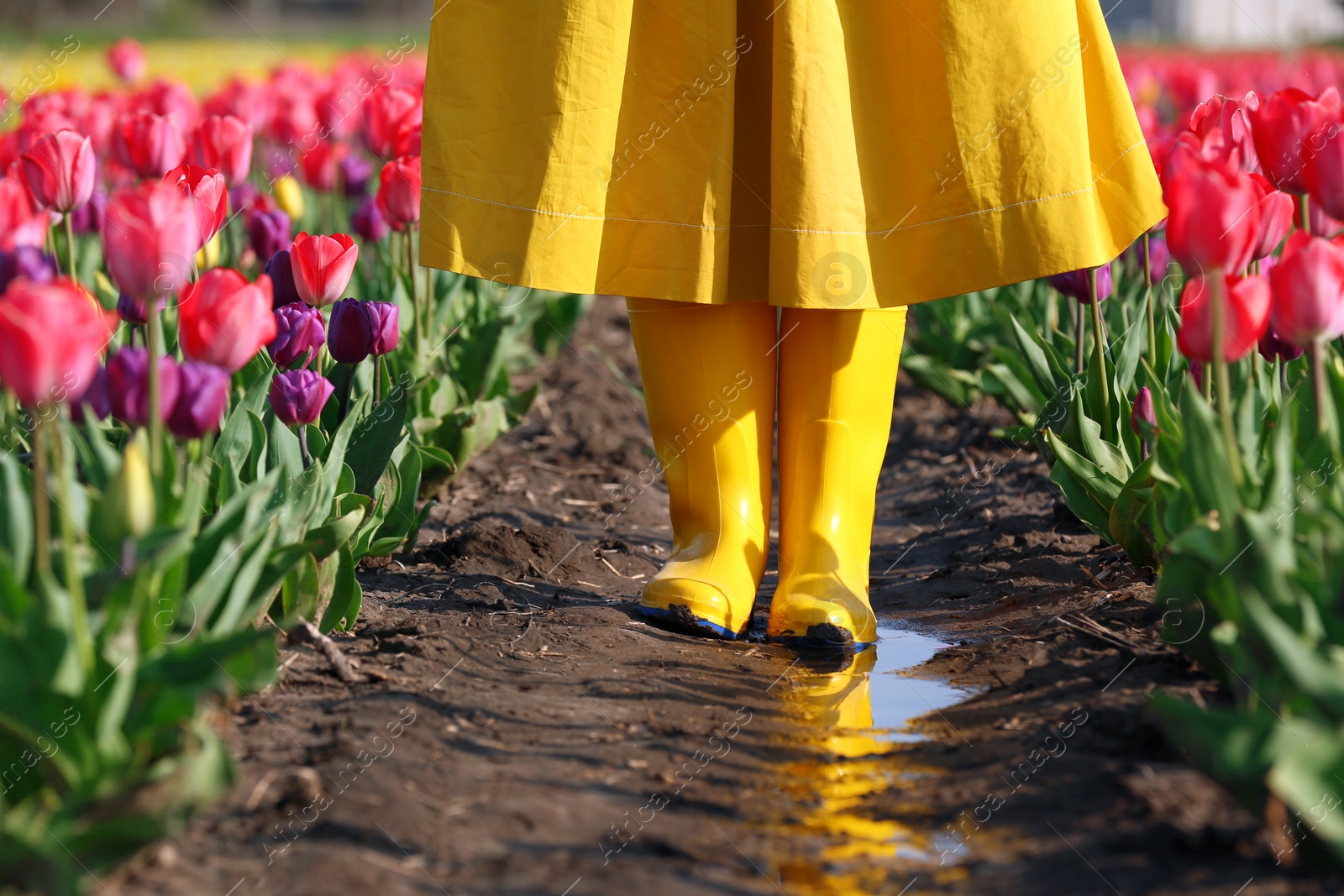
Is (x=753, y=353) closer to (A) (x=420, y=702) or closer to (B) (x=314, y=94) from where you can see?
(A) (x=420, y=702)

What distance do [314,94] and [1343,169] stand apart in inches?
141

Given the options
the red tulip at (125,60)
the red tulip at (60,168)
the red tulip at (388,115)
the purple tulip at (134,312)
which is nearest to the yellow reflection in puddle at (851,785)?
the purple tulip at (134,312)

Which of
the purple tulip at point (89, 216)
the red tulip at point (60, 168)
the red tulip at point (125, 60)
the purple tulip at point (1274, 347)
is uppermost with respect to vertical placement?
the red tulip at point (125, 60)

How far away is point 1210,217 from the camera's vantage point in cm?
152

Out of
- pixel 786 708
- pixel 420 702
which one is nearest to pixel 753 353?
pixel 786 708

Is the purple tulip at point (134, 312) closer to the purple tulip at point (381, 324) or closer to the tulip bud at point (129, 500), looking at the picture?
the purple tulip at point (381, 324)

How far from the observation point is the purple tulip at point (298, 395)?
6.09ft

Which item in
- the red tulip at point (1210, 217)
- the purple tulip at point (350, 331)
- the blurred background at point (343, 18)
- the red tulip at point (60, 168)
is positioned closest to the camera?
the red tulip at point (1210, 217)

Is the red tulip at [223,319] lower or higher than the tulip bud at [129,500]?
higher

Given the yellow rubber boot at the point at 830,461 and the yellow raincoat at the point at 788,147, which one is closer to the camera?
the yellow raincoat at the point at 788,147

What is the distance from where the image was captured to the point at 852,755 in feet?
5.75

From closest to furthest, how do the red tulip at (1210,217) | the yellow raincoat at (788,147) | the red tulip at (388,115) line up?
the red tulip at (1210,217), the yellow raincoat at (788,147), the red tulip at (388,115)

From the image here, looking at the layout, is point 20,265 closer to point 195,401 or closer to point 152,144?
point 195,401

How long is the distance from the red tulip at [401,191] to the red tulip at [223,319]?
118cm
